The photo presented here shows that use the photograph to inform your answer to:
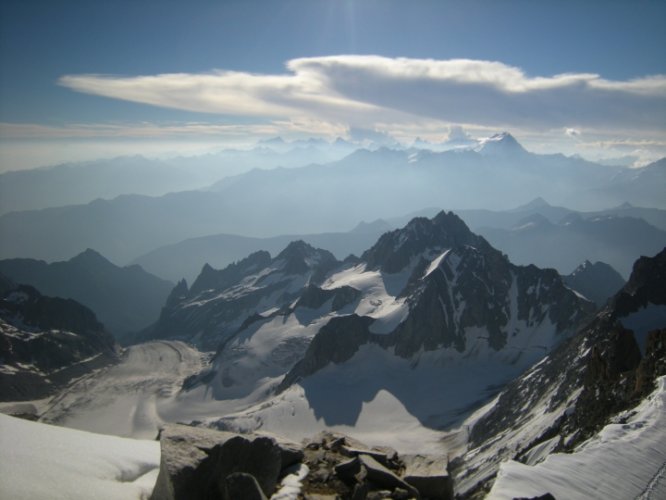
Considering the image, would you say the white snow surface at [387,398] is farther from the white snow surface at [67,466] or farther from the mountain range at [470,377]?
the white snow surface at [67,466]

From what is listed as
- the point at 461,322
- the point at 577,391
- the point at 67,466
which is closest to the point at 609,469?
the point at 67,466

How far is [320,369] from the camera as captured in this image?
18350cm

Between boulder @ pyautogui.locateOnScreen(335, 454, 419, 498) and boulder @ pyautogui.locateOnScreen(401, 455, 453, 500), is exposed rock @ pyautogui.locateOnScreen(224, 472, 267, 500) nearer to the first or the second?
boulder @ pyautogui.locateOnScreen(335, 454, 419, 498)

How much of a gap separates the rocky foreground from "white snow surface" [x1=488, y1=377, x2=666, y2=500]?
750 cm

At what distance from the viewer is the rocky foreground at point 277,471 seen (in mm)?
14477

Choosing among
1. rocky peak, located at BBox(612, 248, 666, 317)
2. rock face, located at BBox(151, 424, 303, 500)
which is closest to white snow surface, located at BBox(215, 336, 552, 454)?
rocky peak, located at BBox(612, 248, 666, 317)

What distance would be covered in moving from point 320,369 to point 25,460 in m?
175

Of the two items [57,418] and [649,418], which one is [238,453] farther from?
[57,418]

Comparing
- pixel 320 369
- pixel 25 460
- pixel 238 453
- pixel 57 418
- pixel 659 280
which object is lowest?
pixel 57 418

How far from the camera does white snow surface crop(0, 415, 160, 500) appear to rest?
12.3 m

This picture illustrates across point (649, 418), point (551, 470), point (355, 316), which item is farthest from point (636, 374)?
point (355, 316)

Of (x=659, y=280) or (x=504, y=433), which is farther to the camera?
(x=659, y=280)

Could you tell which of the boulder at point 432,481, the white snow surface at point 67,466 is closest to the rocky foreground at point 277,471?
the boulder at point 432,481

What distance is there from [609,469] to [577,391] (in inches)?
2587
